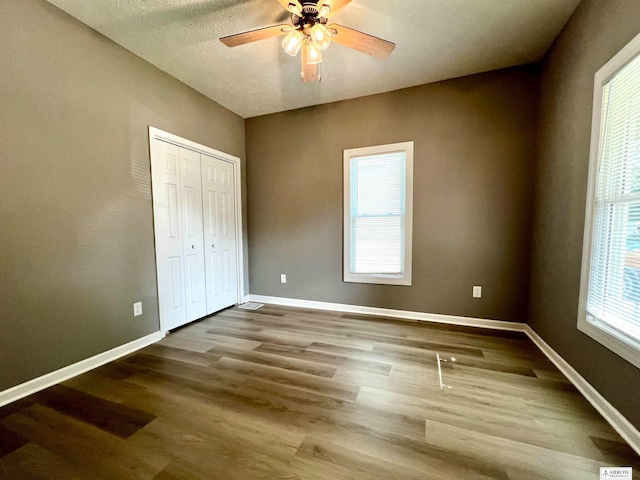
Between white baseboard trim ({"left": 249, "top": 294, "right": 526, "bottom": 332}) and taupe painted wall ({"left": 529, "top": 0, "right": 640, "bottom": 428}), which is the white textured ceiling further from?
white baseboard trim ({"left": 249, "top": 294, "right": 526, "bottom": 332})

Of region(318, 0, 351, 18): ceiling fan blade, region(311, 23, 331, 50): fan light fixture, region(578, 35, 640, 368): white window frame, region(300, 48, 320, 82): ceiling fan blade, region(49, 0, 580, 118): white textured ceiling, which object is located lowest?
region(578, 35, 640, 368): white window frame

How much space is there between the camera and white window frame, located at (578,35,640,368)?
1292 mm

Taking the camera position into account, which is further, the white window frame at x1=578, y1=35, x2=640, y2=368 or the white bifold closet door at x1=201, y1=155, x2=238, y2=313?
the white bifold closet door at x1=201, y1=155, x2=238, y2=313

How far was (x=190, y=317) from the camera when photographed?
2.90m

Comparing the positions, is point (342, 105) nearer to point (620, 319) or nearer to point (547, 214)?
point (547, 214)

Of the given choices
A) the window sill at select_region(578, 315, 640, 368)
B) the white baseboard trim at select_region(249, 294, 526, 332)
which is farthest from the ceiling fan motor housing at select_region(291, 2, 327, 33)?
the white baseboard trim at select_region(249, 294, 526, 332)

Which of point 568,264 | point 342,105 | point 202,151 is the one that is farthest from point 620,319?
point 202,151

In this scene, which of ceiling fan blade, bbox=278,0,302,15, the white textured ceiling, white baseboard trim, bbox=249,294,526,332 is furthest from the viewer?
white baseboard trim, bbox=249,294,526,332

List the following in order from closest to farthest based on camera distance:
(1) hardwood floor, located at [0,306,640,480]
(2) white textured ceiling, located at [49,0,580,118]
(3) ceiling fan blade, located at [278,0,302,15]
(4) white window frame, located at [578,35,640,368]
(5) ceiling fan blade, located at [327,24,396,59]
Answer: (1) hardwood floor, located at [0,306,640,480] → (4) white window frame, located at [578,35,640,368] → (3) ceiling fan blade, located at [278,0,302,15] → (5) ceiling fan blade, located at [327,24,396,59] → (2) white textured ceiling, located at [49,0,580,118]

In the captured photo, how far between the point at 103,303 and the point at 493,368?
10.7 ft

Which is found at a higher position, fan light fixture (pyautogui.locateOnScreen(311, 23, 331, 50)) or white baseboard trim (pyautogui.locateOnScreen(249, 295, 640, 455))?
fan light fixture (pyautogui.locateOnScreen(311, 23, 331, 50))

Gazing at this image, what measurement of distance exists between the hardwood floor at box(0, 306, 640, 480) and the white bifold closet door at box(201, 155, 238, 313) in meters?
1.10

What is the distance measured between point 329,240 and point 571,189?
7.68 feet

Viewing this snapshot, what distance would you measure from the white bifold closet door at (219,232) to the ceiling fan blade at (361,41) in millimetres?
2092
